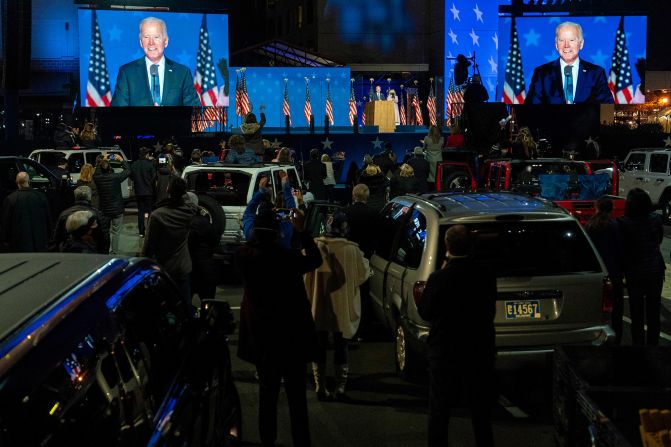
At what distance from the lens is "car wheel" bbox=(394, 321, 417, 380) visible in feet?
26.4

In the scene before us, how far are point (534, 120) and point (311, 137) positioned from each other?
20208 millimetres

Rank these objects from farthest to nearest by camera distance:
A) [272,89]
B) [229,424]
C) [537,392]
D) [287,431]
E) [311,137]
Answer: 1. [272,89]
2. [311,137]
3. [537,392]
4. [287,431]
5. [229,424]

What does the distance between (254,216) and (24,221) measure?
2.89 m

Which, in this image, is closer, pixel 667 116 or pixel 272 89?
pixel 272 89

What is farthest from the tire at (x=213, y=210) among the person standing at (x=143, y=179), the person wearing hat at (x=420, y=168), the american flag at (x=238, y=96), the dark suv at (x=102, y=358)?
the american flag at (x=238, y=96)

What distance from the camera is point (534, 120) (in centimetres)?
4409

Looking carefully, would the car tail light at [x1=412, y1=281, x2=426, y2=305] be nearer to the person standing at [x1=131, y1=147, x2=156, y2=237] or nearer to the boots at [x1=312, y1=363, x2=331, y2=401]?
the boots at [x1=312, y1=363, x2=331, y2=401]

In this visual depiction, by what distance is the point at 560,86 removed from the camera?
41656 millimetres

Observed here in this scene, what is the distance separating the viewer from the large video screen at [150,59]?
123 ft

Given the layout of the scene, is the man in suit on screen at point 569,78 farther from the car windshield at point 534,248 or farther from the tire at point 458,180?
the car windshield at point 534,248

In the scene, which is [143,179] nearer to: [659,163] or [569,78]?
[659,163]

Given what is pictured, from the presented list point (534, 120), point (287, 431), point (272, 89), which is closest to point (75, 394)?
point (287, 431)

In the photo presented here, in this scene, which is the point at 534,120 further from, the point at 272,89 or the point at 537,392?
the point at 537,392

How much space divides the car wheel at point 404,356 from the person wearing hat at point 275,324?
218 centimetres
